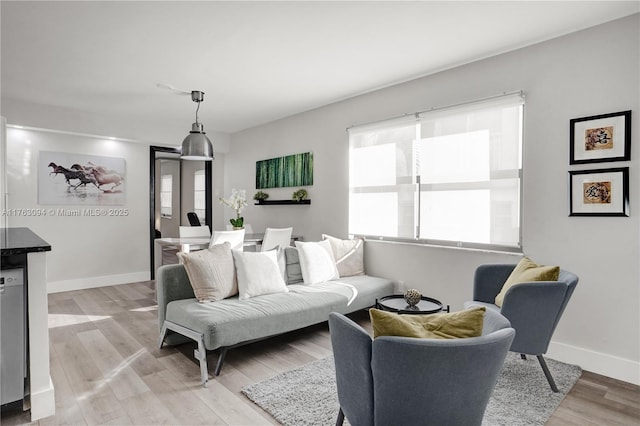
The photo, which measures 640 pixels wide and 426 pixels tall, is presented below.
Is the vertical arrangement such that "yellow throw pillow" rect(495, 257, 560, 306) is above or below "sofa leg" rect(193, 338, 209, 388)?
above

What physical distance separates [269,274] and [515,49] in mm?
2938

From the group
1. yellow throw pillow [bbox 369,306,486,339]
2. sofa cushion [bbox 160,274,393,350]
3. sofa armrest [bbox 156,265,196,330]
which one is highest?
yellow throw pillow [bbox 369,306,486,339]

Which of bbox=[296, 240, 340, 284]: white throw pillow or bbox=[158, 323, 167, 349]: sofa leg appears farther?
bbox=[296, 240, 340, 284]: white throw pillow

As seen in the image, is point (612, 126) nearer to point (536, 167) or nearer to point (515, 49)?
point (536, 167)

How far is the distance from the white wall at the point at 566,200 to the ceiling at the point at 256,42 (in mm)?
169

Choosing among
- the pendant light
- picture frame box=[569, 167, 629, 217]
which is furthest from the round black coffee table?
the pendant light

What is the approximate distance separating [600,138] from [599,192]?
402mm

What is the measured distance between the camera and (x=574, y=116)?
9.75ft

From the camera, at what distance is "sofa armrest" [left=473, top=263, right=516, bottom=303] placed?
308 centimetres

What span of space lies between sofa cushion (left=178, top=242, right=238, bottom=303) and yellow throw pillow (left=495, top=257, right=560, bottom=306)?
2178 mm

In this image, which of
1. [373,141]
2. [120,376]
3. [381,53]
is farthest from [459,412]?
[373,141]

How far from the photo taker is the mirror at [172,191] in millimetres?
6305

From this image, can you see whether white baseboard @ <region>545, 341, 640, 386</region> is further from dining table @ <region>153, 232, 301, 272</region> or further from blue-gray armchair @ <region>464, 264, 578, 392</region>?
dining table @ <region>153, 232, 301, 272</region>

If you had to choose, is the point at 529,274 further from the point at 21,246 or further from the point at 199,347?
the point at 21,246
